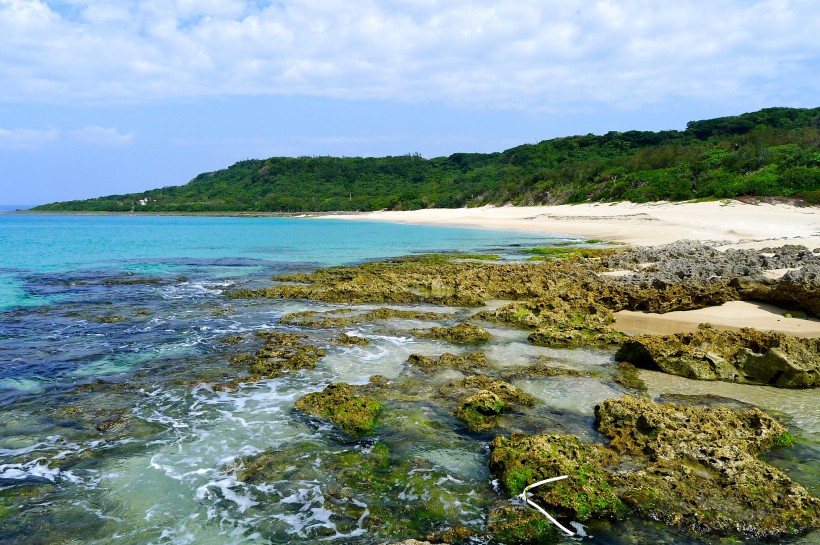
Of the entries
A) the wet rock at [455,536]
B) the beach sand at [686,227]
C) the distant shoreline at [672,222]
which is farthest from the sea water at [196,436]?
the distant shoreline at [672,222]

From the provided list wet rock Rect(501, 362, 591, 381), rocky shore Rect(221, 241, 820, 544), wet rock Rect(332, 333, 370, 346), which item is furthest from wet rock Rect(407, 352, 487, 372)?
wet rock Rect(332, 333, 370, 346)

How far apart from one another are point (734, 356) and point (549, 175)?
7829cm

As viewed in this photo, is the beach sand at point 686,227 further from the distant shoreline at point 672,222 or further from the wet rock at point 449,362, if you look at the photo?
the wet rock at point 449,362

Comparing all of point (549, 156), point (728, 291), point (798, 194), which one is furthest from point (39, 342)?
point (549, 156)

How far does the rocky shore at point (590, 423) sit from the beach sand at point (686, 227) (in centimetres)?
52

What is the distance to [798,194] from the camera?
41.9 meters

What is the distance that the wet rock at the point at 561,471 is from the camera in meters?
5.48

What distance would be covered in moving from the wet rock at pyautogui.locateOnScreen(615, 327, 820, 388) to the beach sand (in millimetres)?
2156

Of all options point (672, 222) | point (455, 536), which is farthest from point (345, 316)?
point (672, 222)

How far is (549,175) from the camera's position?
84.4 metres

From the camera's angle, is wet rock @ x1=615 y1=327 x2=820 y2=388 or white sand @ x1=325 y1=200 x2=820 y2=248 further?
white sand @ x1=325 y1=200 x2=820 y2=248

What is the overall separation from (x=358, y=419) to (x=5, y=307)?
1535cm

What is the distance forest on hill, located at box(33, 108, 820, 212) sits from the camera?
52281mm

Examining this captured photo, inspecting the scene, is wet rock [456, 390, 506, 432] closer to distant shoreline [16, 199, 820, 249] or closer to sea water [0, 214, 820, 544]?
sea water [0, 214, 820, 544]
